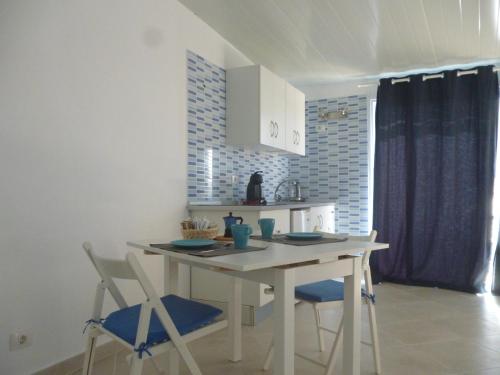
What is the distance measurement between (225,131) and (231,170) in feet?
1.22

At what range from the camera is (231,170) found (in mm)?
3611

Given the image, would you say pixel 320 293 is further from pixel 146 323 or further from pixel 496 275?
pixel 496 275

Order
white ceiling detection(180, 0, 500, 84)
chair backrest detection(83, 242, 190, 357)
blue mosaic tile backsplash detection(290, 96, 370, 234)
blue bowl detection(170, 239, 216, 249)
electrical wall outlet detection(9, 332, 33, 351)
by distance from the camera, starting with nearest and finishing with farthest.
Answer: chair backrest detection(83, 242, 190, 357) < blue bowl detection(170, 239, 216, 249) < electrical wall outlet detection(9, 332, 33, 351) < white ceiling detection(180, 0, 500, 84) < blue mosaic tile backsplash detection(290, 96, 370, 234)

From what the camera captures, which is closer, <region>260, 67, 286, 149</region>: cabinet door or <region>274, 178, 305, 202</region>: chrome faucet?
<region>260, 67, 286, 149</region>: cabinet door

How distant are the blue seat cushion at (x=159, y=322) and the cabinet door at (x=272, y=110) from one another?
2034 millimetres

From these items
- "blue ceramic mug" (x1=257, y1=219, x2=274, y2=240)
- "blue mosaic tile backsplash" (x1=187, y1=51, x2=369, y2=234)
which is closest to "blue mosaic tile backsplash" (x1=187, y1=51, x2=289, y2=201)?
"blue mosaic tile backsplash" (x1=187, y1=51, x2=369, y2=234)

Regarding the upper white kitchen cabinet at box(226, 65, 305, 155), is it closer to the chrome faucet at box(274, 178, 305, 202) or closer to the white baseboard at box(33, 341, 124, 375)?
the chrome faucet at box(274, 178, 305, 202)

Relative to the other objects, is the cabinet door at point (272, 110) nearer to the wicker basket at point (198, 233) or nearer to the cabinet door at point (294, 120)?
the cabinet door at point (294, 120)

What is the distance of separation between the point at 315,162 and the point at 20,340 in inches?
148

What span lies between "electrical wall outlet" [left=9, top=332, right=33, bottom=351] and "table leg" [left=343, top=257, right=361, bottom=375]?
4.84 ft

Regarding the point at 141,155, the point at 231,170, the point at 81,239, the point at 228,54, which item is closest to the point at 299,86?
the point at 228,54

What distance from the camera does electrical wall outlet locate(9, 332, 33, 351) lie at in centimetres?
175

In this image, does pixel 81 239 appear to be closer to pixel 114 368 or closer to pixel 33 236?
pixel 33 236

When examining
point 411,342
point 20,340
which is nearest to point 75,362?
point 20,340
